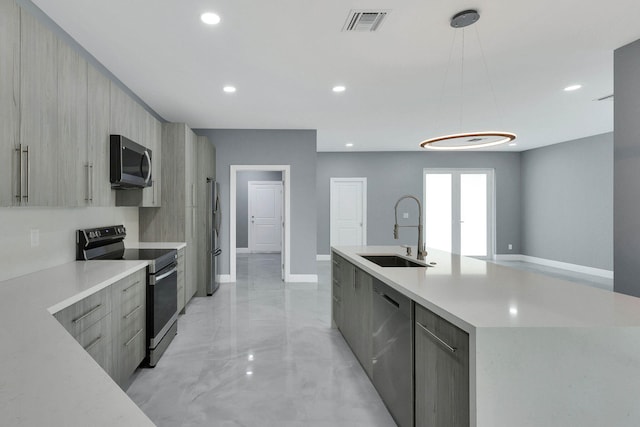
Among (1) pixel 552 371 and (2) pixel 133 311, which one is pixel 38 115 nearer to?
(2) pixel 133 311

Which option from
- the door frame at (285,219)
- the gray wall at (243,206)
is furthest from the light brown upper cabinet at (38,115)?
the gray wall at (243,206)

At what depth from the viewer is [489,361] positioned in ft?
3.69

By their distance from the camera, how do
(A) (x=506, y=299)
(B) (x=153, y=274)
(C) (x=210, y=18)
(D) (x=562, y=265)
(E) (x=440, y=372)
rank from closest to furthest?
(E) (x=440, y=372), (A) (x=506, y=299), (C) (x=210, y=18), (B) (x=153, y=274), (D) (x=562, y=265)

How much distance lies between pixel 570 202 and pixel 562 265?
1.36 metres

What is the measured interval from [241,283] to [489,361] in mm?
5052

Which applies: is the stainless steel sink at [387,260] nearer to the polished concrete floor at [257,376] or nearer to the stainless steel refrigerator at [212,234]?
the polished concrete floor at [257,376]

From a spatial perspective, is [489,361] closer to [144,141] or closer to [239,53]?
[239,53]

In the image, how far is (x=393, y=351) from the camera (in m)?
1.87

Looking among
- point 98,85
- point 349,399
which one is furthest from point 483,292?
point 98,85

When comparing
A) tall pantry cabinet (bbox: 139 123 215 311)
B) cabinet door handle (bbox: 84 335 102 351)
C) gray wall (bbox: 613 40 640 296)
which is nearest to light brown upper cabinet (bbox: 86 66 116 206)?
cabinet door handle (bbox: 84 335 102 351)

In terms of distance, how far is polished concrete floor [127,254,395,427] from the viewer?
6.68ft

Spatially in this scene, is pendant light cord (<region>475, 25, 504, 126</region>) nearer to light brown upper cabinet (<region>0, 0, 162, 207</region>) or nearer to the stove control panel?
light brown upper cabinet (<region>0, 0, 162, 207</region>)

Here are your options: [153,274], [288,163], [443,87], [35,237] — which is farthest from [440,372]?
[288,163]

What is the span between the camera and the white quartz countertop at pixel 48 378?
625 millimetres
